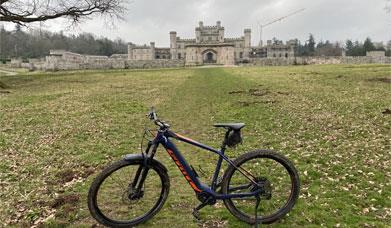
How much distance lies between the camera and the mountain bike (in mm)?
5441

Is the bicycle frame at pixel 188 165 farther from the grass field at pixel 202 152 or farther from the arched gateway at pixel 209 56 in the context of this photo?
the arched gateway at pixel 209 56

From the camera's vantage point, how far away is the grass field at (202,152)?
6129 mm

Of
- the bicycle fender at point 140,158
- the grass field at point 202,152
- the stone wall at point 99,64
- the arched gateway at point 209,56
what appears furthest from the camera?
the arched gateway at point 209,56

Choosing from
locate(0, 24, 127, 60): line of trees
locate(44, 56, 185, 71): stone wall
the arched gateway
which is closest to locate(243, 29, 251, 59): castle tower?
the arched gateway

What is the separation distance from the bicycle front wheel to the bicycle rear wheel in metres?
1.13

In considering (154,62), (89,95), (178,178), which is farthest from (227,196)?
(154,62)

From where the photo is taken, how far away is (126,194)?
6000 mm

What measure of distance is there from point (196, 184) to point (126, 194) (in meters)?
1.30

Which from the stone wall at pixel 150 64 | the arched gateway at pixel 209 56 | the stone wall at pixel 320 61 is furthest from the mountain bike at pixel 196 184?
the arched gateway at pixel 209 56

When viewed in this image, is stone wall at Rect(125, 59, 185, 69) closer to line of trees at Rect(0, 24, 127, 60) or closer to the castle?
line of trees at Rect(0, 24, 127, 60)

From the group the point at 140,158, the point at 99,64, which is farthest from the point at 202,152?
the point at 99,64

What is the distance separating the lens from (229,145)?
547cm

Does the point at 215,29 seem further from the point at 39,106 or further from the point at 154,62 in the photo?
the point at 39,106

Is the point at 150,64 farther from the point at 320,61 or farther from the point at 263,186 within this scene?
the point at 263,186
